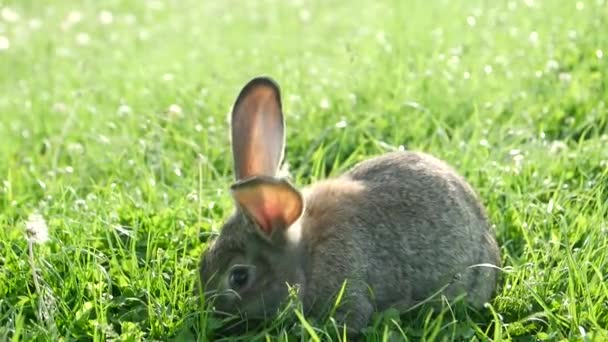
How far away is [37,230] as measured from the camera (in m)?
4.48

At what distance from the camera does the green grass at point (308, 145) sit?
434 cm

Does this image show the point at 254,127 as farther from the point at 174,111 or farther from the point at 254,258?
the point at 174,111

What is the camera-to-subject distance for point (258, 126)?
472cm

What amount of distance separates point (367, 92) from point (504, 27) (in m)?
2.07

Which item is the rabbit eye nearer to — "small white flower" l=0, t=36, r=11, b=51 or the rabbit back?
the rabbit back

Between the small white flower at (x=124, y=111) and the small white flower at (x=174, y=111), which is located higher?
the small white flower at (x=174, y=111)

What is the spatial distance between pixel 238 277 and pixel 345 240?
0.54 meters

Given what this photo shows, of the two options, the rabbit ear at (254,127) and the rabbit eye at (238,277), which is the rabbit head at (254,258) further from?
the rabbit ear at (254,127)

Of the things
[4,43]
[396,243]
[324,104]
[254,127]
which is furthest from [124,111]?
[4,43]

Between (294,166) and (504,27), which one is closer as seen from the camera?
(294,166)

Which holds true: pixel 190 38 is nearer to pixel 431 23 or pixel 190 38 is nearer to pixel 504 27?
pixel 431 23

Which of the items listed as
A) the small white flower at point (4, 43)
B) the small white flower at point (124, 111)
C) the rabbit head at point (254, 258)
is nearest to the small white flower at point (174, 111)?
the small white flower at point (124, 111)

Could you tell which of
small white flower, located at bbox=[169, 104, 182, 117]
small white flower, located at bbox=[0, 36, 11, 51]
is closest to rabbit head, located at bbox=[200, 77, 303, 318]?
small white flower, located at bbox=[169, 104, 182, 117]

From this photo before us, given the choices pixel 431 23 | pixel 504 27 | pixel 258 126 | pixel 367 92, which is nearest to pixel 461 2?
pixel 431 23
